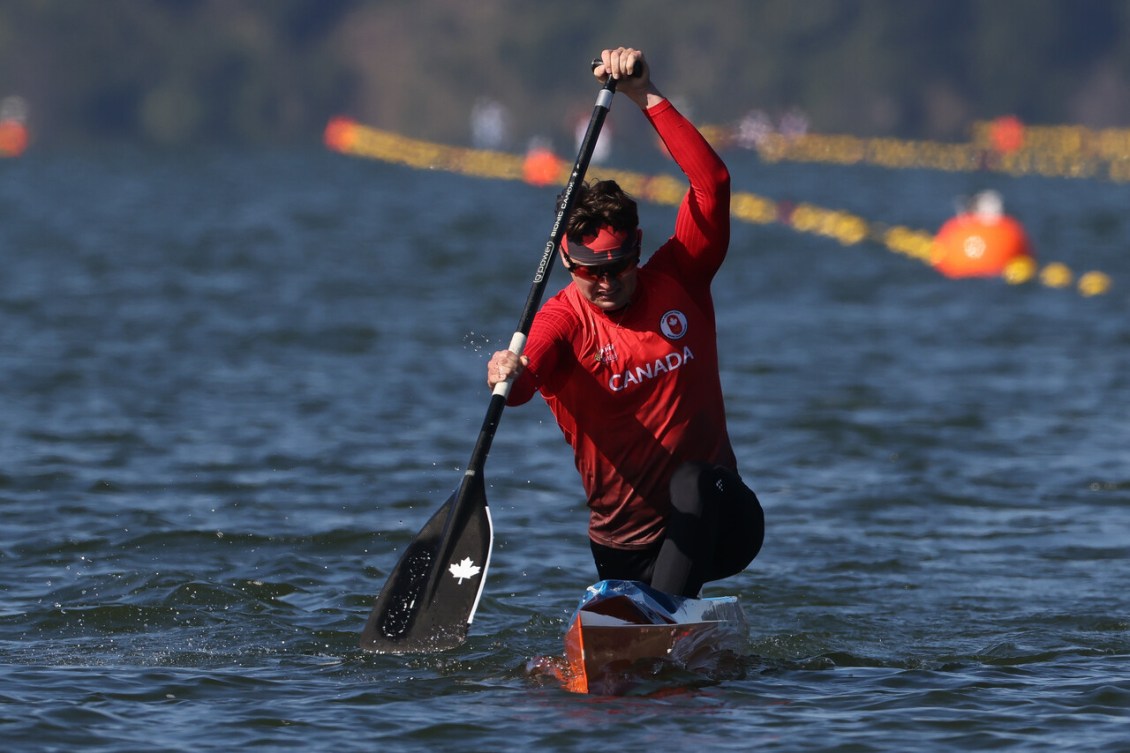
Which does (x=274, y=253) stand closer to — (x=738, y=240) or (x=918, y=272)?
(x=738, y=240)

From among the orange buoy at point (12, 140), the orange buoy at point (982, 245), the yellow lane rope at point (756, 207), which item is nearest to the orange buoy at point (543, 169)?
the yellow lane rope at point (756, 207)

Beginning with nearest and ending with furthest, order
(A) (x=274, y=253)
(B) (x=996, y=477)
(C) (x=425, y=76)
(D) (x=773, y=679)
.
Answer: (D) (x=773, y=679)
(B) (x=996, y=477)
(A) (x=274, y=253)
(C) (x=425, y=76)

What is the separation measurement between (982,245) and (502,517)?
1747cm

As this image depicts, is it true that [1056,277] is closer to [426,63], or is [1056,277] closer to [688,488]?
[688,488]

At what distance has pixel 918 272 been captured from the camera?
99.9 feet

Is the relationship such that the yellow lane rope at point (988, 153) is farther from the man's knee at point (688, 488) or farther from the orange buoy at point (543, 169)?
the man's knee at point (688, 488)

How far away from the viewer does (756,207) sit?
45.4 meters

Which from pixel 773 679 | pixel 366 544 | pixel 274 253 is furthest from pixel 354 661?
pixel 274 253

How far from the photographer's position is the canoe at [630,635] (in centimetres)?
758

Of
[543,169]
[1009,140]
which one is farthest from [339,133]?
[543,169]

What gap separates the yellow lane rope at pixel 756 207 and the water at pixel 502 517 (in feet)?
4.69

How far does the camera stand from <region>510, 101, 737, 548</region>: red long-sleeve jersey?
7.48 m

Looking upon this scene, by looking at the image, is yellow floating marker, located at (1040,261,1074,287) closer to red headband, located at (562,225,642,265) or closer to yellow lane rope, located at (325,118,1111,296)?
yellow lane rope, located at (325,118,1111,296)

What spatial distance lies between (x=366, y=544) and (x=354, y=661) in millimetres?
3063
